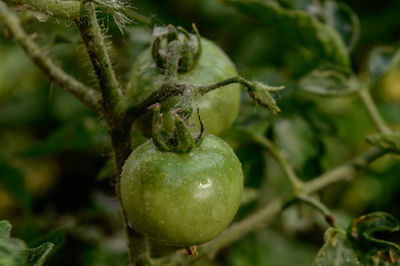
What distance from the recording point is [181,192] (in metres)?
0.98

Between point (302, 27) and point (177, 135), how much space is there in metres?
0.89

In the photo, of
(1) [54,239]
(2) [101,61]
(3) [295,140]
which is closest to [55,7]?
(2) [101,61]

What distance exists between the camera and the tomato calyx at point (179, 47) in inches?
47.8

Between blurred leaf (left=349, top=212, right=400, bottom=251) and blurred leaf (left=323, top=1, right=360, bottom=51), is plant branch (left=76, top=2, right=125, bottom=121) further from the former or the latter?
blurred leaf (left=323, top=1, right=360, bottom=51)

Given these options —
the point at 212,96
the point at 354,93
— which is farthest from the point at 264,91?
the point at 354,93

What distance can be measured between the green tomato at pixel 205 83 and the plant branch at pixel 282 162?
0.45 m

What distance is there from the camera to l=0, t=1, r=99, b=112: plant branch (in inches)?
55.7

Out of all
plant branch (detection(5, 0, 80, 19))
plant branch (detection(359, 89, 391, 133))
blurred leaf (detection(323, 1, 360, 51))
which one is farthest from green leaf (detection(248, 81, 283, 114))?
blurred leaf (detection(323, 1, 360, 51))

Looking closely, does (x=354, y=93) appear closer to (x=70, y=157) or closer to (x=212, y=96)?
(x=212, y=96)

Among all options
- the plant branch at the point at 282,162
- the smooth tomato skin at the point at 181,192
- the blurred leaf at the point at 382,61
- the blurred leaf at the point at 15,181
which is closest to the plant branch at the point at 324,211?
the plant branch at the point at 282,162

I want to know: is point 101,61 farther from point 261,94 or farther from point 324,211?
point 324,211

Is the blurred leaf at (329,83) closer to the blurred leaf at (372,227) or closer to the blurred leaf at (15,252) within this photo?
the blurred leaf at (372,227)

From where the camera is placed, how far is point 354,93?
1868 mm

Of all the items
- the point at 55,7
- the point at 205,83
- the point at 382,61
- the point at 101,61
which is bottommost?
the point at 382,61
